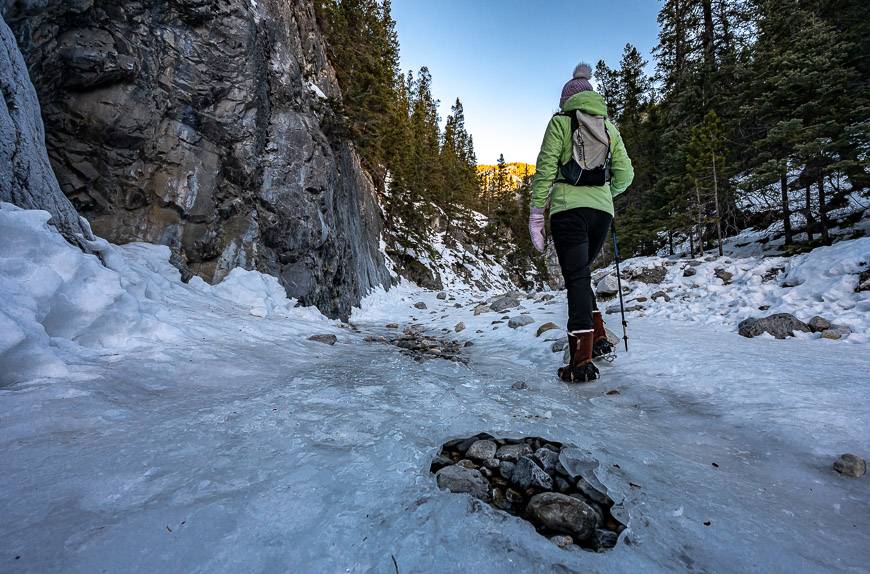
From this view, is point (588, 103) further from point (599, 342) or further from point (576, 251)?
point (599, 342)

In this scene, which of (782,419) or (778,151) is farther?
(778,151)

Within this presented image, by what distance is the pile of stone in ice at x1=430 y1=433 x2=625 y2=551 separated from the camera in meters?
1.49

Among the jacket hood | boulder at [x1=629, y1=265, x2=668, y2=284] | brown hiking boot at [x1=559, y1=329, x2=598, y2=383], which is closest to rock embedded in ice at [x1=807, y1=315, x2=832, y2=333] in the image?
brown hiking boot at [x1=559, y1=329, x2=598, y2=383]

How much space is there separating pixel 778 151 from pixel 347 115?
50.9 feet

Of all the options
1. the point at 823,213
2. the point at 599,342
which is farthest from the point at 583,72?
the point at 823,213

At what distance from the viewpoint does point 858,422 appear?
7.71 feet

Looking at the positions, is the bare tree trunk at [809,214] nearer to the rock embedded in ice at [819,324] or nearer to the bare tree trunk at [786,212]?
the bare tree trunk at [786,212]

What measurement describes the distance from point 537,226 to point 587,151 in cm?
101

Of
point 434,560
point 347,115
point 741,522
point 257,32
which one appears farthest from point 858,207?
point 257,32

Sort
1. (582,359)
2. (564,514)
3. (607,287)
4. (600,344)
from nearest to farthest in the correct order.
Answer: (564,514)
(582,359)
(600,344)
(607,287)

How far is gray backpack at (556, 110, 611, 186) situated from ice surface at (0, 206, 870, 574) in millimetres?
2316

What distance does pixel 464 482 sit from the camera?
177cm

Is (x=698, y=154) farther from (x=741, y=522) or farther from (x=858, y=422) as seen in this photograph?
(x=741, y=522)

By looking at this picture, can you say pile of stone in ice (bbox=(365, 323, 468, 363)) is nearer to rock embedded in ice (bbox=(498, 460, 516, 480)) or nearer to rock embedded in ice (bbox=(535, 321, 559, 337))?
rock embedded in ice (bbox=(535, 321, 559, 337))
